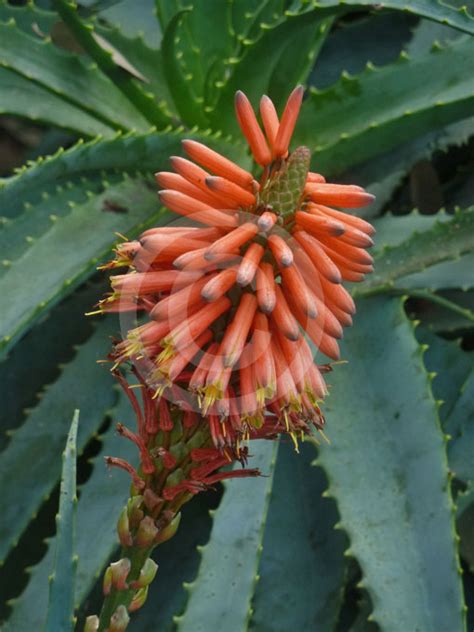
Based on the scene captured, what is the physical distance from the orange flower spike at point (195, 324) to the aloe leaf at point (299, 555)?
0.69m

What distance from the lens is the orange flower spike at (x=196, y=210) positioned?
3.33 feet

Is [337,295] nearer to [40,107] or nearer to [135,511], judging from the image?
[135,511]

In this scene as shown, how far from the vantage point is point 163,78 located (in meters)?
1.93

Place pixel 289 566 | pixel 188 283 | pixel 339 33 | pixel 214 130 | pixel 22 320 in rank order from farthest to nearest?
pixel 339 33 < pixel 214 130 < pixel 289 566 < pixel 22 320 < pixel 188 283

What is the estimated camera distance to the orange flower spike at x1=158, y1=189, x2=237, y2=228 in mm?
1016

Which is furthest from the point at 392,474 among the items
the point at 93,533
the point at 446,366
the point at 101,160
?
the point at 101,160

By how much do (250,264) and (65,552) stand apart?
369mm

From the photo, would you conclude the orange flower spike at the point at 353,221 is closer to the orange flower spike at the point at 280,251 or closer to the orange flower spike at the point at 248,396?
the orange flower spike at the point at 280,251

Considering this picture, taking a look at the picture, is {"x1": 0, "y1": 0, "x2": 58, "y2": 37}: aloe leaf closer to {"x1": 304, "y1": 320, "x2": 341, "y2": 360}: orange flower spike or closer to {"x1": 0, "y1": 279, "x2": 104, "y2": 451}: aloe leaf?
{"x1": 0, "y1": 279, "x2": 104, "y2": 451}: aloe leaf

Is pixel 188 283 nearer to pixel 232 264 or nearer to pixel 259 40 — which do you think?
pixel 232 264

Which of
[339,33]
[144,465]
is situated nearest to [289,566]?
[144,465]

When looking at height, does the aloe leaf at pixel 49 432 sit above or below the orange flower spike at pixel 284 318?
above

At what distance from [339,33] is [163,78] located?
471 millimetres

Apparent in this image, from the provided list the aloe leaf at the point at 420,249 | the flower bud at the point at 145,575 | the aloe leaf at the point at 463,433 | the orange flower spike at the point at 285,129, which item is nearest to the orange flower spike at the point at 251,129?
the orange flower spike at the point at 285,129
